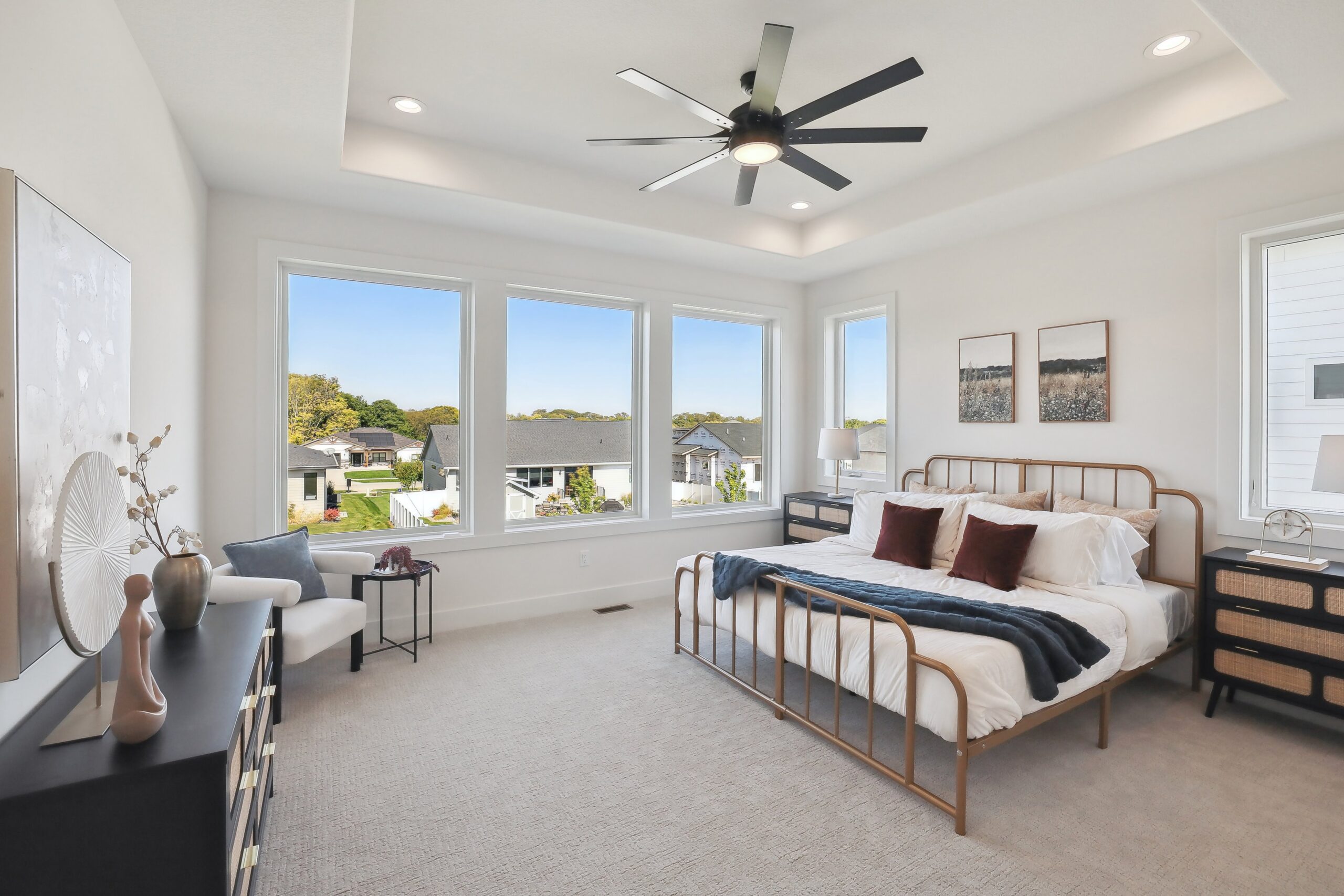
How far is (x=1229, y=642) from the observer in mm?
2984

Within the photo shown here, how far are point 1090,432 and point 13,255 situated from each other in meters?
4.70

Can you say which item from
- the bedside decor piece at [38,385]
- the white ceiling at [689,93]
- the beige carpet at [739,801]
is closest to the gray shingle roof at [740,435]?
the white ceiling at [689,93]

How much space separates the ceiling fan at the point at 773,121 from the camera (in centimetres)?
221

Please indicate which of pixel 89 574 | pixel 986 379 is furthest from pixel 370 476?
pixel 986 379

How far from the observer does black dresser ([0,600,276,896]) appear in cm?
111

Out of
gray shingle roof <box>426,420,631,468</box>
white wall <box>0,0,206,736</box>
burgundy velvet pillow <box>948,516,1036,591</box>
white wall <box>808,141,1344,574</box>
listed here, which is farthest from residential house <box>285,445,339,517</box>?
white wall <box>808,141,1344,574</box>

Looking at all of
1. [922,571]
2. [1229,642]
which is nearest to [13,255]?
[922,571]

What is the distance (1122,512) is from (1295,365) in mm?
1046

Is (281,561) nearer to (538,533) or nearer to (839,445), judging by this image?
(538,533)

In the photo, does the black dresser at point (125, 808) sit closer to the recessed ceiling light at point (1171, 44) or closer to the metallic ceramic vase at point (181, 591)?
the metallic ceramic vase at point (181, 591)

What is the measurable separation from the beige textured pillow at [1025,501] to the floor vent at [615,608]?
103 inches

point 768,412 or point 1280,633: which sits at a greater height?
point 768,412

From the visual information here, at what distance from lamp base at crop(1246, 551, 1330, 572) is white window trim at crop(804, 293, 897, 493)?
2.30 m

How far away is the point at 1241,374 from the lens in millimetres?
3236
